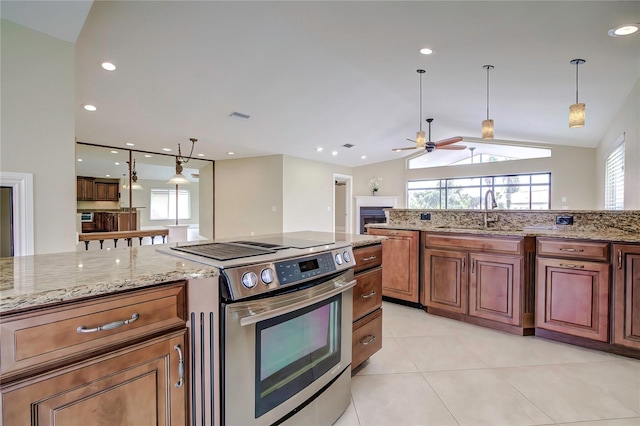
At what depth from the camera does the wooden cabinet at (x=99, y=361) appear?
2.37 feet

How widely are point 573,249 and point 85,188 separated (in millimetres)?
9173

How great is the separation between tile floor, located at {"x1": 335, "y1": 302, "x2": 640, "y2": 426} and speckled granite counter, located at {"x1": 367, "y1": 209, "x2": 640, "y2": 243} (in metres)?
0.92

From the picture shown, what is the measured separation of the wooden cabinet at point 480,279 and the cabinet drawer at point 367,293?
4.01 ft

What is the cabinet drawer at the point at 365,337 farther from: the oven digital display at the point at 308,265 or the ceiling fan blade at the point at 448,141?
the ceiling fan blade at the point at 448,141

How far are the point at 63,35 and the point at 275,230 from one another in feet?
18.0

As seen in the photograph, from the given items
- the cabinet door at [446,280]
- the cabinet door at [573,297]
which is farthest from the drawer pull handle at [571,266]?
the cabinet door at [446,280]

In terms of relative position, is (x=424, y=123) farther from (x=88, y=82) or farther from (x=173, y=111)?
(x=88, y=82)

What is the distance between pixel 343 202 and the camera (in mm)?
10625

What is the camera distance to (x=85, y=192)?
23.5ft

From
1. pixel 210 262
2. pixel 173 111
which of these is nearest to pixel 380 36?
pixel 210 262

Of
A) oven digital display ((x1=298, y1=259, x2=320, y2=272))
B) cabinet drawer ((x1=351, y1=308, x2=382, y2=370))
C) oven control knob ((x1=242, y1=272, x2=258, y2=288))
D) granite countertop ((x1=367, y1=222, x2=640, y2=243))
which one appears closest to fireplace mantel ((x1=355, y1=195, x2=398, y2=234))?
granite countertop ((x1=367, y1=222, x2=640, y2=243))

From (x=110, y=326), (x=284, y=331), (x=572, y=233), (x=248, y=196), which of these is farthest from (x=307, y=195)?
(x=110, y=326)

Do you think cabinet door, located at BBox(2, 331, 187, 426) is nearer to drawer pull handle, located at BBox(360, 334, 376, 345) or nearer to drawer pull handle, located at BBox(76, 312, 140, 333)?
drawer pull handle, located at BBox(76, 312, 140, 333)

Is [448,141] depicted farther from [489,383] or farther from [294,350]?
[294,350]
